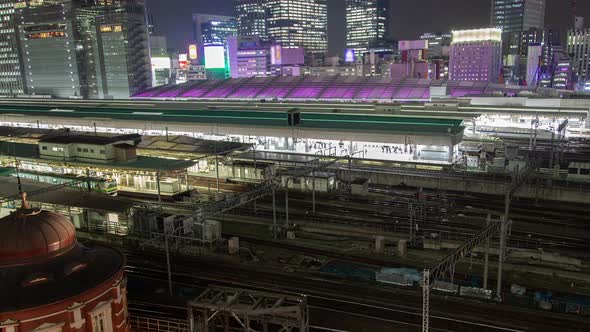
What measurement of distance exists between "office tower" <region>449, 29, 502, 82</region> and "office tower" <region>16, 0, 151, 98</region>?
89938 mm

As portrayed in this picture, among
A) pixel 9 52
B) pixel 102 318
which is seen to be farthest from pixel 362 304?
pixel 9 52

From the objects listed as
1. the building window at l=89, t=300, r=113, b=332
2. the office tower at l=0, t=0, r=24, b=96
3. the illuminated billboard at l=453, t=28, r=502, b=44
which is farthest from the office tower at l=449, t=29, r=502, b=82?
the building window at l=89, t=300, r=113, b=332

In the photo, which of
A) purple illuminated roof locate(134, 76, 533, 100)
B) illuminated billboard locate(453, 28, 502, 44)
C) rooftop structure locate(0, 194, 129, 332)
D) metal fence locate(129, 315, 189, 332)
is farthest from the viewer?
illuminated billboard locate(453, 28, 502, 44)

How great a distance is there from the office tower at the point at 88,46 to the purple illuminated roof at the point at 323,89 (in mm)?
11228

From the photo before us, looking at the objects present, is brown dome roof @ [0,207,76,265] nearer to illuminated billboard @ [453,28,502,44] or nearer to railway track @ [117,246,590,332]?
railway track @ [117,246,590,332]

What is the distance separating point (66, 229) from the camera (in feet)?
47.7

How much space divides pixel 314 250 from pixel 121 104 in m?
69.8

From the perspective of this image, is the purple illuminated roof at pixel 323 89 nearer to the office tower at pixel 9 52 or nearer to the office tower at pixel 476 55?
the office tower at pixel 9 52

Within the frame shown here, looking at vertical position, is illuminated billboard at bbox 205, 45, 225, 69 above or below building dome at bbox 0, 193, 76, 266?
above

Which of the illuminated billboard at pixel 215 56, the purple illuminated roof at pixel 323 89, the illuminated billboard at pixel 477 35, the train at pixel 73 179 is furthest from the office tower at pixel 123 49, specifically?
the illuminated billboard at pixel 477 35

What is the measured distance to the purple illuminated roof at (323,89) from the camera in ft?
282

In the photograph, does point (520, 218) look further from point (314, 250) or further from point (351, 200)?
point (314, 250)

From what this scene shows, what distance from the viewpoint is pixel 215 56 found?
16462 centimetres

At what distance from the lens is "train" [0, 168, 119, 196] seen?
1428 inches
